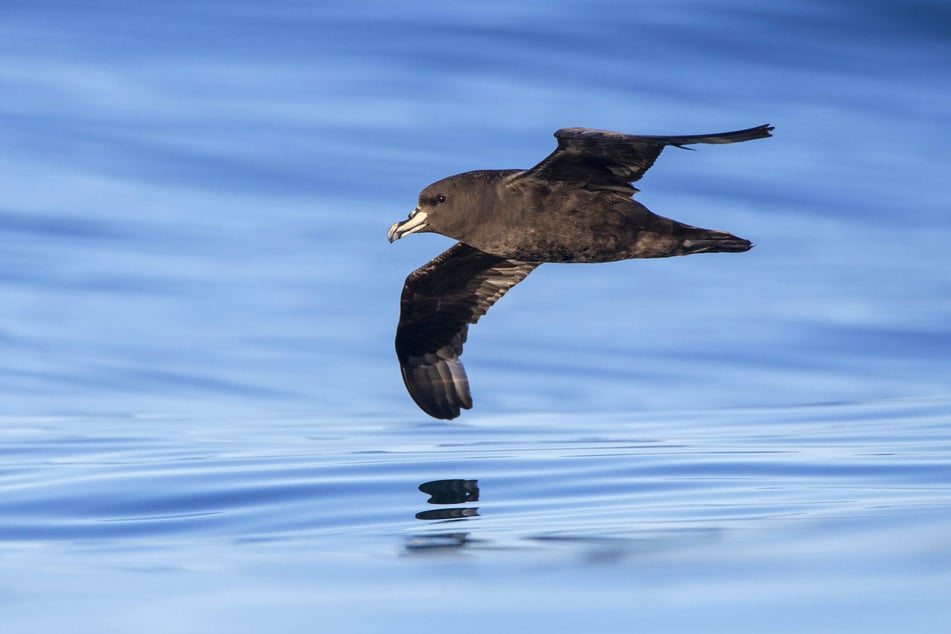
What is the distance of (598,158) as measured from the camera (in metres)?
8.44

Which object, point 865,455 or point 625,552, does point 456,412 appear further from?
A: point 865,455

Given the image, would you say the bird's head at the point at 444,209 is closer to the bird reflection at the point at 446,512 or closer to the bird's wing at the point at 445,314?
the bird's wing at the point at 445,314

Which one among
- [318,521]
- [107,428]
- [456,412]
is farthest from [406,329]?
[107,428]

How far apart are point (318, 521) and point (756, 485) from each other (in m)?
3.01

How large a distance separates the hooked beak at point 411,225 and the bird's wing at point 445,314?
1.19 meters

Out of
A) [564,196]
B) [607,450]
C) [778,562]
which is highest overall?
[564,196]

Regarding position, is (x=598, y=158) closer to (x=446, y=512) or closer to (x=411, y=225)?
(x=411, y=225)

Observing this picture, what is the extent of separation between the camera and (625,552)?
838 centimetres

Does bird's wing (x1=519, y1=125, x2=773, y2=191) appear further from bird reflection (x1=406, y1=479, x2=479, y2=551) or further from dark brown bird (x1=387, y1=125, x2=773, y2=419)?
bird reflection (x1=406, y1=479, x2=479, y2=551)

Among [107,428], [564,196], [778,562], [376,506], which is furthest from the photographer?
[107,428]

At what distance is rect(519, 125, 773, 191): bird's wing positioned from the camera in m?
7.86

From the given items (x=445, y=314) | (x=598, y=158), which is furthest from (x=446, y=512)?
(x=598, y=158)

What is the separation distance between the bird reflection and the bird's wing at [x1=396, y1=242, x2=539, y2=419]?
0.54 meters

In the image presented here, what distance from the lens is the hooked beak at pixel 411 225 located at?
28.7 ft
